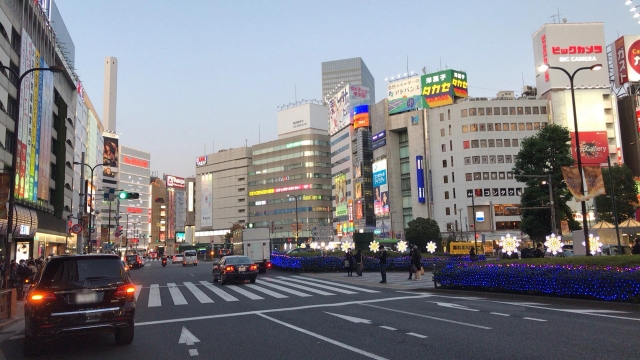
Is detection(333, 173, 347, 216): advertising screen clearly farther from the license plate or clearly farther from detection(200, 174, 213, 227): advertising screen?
the license plate

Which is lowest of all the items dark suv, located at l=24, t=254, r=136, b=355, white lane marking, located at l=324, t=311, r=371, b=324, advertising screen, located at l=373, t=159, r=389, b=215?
white lane marking, located at l=324, t=311, r=371, b=324

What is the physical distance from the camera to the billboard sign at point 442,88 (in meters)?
94.4

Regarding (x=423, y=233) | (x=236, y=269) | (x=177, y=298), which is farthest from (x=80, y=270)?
(x=423, y=233)

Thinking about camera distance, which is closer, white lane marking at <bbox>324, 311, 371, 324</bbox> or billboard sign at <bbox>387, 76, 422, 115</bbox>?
white lane marking at <bbox>324, 311, 371, 324</bbox>

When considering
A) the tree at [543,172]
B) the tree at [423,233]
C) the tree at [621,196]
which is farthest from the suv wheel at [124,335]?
the tree at [621,196]

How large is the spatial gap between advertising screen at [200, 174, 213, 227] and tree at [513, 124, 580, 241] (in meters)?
133

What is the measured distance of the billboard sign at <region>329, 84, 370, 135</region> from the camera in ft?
370

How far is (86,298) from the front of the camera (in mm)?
8805

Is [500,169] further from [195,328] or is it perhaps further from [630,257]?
[195,328]

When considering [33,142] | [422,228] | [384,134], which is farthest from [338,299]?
[384,134]

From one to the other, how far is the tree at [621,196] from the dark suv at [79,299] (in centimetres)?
6921

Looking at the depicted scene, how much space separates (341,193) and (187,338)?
348ft

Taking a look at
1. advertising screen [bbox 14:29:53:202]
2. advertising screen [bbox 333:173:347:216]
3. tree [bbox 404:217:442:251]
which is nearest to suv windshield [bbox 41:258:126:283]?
advertising screen [bbox 14:29:53:202]

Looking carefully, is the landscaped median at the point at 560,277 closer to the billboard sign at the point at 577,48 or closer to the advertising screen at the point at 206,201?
the billboard sign at the point at 577,48
